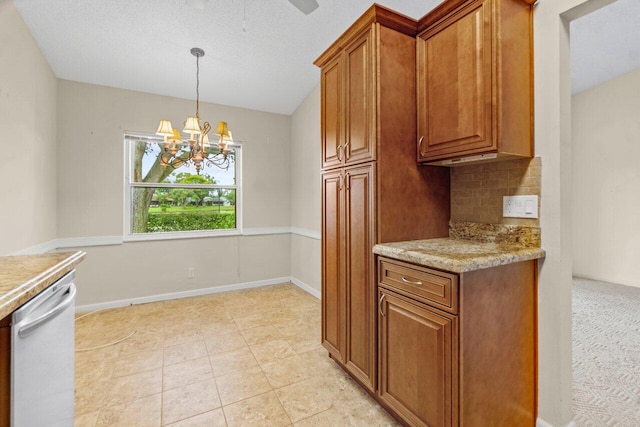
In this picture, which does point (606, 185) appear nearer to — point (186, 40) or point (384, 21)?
point (384, 21)

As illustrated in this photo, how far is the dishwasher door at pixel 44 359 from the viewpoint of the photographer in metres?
0.91

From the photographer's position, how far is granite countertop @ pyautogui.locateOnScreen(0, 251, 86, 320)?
877 millimetres

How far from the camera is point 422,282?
1398mm

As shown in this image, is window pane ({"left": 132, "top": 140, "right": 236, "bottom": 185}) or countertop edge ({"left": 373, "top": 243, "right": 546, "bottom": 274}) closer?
countertop edge ({"left": 373, "top": 243, "right": 546, "bottom": 274})

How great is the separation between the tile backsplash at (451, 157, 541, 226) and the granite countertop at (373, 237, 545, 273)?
6.3 inches

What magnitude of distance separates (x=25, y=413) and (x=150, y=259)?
2962 mm

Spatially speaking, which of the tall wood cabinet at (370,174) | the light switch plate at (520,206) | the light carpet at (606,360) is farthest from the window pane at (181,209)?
the light carpet at (606,360)

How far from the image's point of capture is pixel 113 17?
249 centimetres

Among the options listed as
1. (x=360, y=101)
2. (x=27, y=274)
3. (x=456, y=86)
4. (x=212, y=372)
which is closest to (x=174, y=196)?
(x=212, y=372)

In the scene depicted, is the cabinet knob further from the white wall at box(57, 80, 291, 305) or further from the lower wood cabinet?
the white wall at box(57, 80, 291, 305)

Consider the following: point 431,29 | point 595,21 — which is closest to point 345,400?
point 431,29

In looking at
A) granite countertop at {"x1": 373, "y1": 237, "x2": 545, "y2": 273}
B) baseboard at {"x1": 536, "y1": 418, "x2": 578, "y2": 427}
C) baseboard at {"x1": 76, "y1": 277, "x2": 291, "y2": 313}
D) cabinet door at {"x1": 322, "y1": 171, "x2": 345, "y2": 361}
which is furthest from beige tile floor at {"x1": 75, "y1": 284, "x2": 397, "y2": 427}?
granite countertop at {"x1": 373, "y1": 237, "x2": 545, "y2": 273}

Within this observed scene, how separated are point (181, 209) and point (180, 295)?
44.0 inches

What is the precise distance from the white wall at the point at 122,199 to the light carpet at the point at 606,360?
3433 mm
